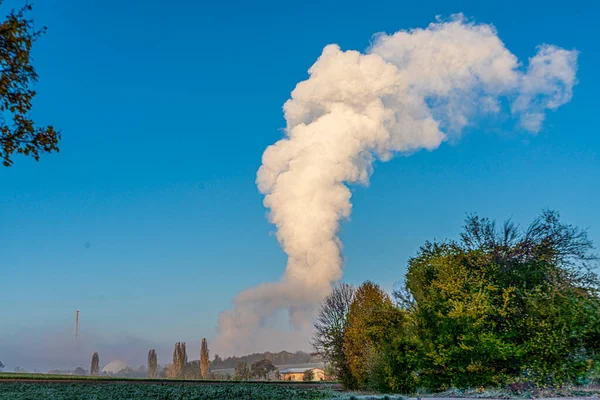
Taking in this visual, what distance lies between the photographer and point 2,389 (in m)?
21.0

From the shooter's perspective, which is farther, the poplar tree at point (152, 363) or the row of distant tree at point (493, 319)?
the poplar tree at point (152, 363)

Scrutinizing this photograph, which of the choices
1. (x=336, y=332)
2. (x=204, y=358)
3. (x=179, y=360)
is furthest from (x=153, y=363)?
(x=336, y=332)

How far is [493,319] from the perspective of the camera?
73.8 feet

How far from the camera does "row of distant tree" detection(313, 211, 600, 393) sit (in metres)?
20.0

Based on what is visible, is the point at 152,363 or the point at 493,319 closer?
the point at 493,319

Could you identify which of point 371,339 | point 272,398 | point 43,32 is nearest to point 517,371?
point 371,339

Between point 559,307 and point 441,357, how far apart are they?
19.5ft

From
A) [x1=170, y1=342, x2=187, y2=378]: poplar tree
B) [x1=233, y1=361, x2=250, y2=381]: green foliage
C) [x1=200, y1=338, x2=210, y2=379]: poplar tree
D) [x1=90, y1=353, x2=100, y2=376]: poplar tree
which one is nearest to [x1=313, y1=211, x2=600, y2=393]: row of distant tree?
[x1=233, y1=361, x2=250, y2=381]: green foliage

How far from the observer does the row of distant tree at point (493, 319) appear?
20.0 metres

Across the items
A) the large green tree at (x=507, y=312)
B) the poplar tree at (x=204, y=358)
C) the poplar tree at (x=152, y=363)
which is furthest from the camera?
the poplar tree at (x=152, y=363)

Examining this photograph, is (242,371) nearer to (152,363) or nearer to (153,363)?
(153,363)

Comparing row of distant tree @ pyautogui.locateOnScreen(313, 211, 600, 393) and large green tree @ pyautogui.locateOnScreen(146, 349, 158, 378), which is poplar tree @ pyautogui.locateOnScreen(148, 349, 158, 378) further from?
row of distant tree @ pyautogui.locateOnScreen(313, 211, 600, 393)

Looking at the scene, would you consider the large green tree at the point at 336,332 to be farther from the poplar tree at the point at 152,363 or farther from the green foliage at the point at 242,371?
the poplar tree at the point at 152,363

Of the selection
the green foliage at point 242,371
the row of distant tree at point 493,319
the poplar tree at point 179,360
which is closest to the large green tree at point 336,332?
the row of distant tree at point 493,319
